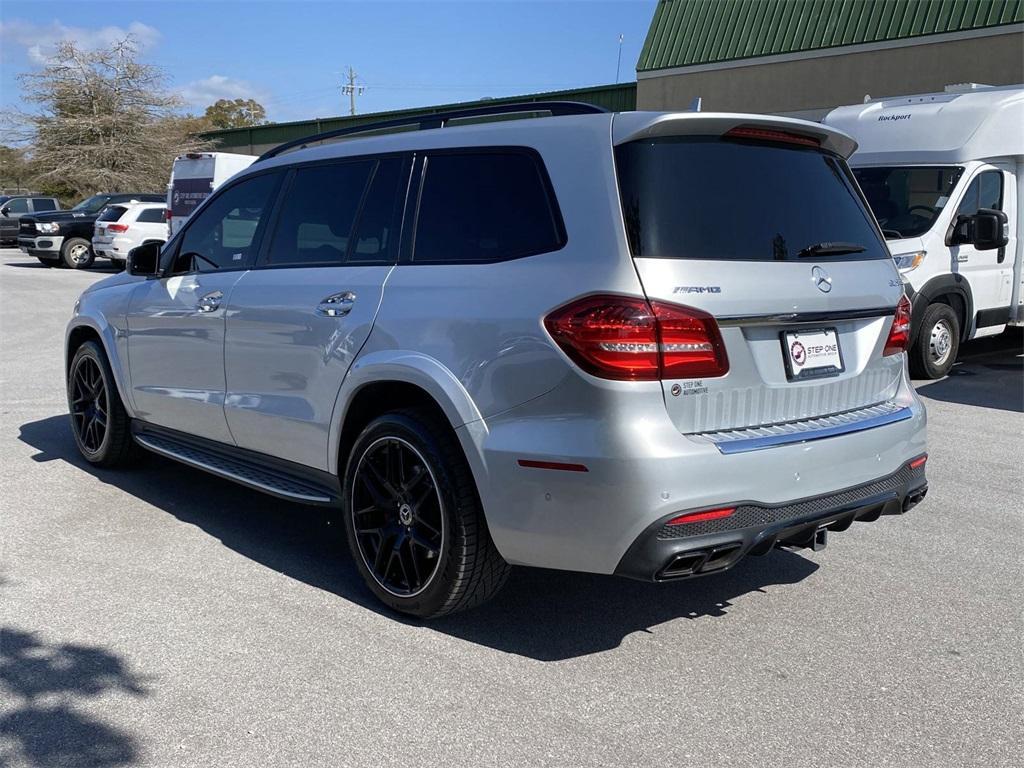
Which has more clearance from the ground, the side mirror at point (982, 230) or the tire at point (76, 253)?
the side mirror at point (982, 230)

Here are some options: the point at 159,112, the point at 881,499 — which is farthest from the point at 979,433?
the point at 159,112

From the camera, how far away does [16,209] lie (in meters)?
35.2

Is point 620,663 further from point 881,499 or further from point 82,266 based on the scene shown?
point 82,266

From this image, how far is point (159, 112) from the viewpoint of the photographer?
4488 centimetres

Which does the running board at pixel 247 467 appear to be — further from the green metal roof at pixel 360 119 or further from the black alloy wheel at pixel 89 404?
the green metal roof at pixel 360 119

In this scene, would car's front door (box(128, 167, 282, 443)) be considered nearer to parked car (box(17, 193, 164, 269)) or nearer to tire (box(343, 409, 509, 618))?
tire (box(343, 409, 509, 618))

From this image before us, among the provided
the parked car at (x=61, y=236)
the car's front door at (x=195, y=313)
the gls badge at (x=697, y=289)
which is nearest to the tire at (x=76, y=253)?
the parked car at (x=61, y=236)

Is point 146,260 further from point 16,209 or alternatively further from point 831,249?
point 16,209

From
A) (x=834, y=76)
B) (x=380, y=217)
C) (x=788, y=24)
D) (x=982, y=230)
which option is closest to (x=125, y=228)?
(x=788, y=24)

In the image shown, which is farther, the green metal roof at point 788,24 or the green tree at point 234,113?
the green tree at point 234,113

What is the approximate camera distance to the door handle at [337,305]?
4.45m

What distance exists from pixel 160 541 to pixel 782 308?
324cm

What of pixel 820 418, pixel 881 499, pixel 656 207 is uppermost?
pixel 656 207

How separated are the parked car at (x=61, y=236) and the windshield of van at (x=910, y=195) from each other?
20.0 m
